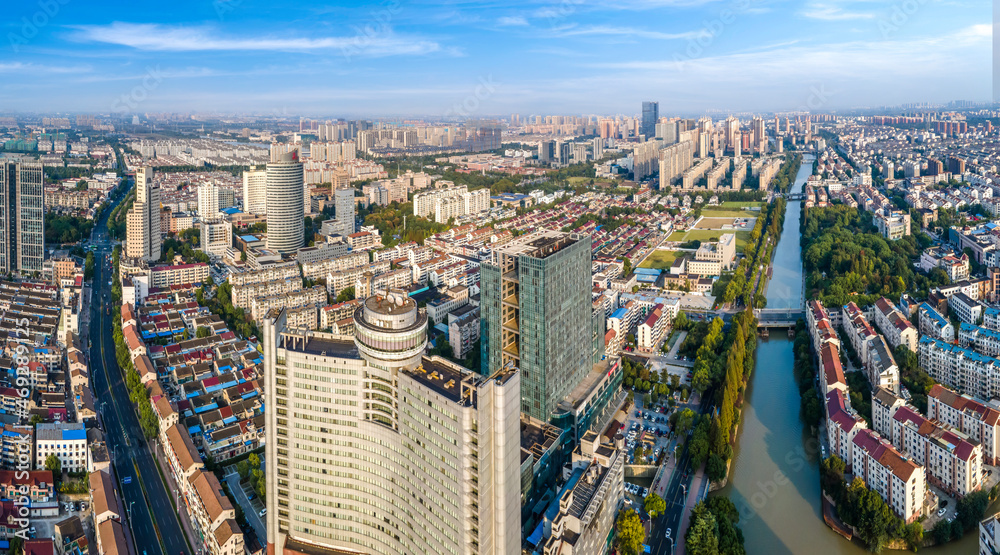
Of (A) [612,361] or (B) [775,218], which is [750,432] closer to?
→ (A) [612,361]

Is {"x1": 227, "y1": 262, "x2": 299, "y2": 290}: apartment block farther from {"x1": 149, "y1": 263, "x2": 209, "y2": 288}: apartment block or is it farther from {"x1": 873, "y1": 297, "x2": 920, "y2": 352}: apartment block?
{"x1": 873, "y1": 297, "x2": 920, "y2": 352}: apartment block

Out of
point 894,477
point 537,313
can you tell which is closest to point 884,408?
point 894,477

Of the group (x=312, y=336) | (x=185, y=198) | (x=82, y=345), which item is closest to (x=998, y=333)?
(x=312, y=336)

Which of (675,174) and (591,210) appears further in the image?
(675,174)

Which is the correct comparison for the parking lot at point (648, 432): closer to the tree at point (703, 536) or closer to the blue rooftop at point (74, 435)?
the tree at point (703, 536)

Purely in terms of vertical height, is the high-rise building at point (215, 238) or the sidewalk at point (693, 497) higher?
the high-rise building at point (215, 238)

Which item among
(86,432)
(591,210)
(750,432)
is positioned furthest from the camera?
(591,210)

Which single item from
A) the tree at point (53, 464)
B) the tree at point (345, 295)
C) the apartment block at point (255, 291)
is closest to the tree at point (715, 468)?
the tree at point (53, 464)
